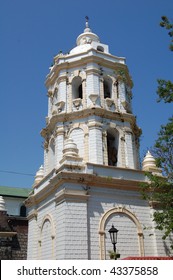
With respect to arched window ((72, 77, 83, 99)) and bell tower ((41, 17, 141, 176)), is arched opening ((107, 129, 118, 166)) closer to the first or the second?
bell tower ((41, 17, 141, 176))

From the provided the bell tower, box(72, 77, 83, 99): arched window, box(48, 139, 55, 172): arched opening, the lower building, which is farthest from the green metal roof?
box(72, 77, 83, 99): arched window

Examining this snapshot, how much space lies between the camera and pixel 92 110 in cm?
2122

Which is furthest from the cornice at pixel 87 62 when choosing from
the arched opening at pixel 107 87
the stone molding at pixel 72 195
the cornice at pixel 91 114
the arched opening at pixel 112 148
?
the stone molding at pixel 72 195

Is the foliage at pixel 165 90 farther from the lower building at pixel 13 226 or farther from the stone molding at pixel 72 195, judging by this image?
the lower building at pixel 13 226

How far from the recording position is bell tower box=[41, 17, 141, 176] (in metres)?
21.1

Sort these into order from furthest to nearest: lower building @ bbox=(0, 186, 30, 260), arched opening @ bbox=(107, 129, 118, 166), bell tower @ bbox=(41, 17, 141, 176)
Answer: lower building @ bbox=(0, 186, 30, 260) → arched opening @ bbox=(107, 129, 118, 166) → bell tower @ bbox=(41, 17, 141, 176)

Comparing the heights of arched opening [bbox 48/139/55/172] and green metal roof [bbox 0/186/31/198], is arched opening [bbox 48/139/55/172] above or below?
below

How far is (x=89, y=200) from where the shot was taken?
17.7 m

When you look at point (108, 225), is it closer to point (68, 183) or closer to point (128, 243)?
point (128, 243)

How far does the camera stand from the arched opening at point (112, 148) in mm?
21953

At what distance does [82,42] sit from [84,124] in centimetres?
796

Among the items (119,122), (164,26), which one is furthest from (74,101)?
(164,26)

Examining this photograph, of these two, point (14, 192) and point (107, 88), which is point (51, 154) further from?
point (14, 192)

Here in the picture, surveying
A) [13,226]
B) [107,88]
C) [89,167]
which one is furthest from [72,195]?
[13,226]
